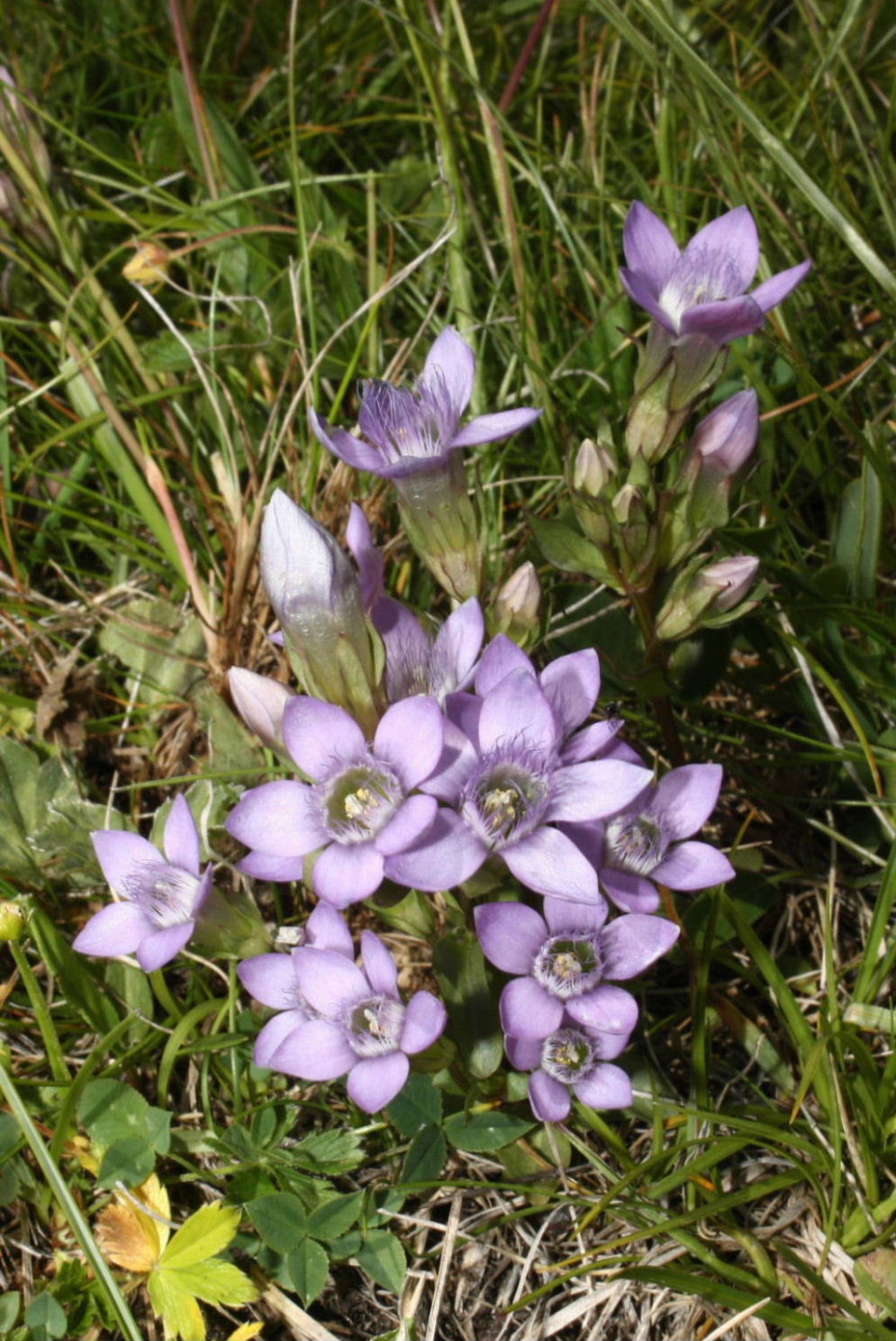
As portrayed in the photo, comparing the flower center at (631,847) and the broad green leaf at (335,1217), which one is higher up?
the flower center at (631,847)

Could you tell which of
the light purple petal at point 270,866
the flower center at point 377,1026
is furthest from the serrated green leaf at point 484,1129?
the light purple petal at point 270,866

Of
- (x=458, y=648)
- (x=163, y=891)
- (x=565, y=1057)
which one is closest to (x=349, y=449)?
(x=458, y=648)

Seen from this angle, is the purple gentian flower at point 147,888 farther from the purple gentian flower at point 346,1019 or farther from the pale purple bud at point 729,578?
the pale purple bud at point 729,578

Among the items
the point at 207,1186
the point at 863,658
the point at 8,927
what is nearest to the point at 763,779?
the point at 863,658

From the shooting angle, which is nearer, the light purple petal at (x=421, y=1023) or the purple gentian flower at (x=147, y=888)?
the light purple petal at (x=421, y=1023)

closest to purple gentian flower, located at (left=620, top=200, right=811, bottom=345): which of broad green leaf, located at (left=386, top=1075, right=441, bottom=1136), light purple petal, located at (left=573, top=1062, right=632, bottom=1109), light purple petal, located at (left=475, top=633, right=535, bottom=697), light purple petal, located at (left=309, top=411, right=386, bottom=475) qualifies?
light purple petal, located at (left=309, top=411, right=386, bottom=475)

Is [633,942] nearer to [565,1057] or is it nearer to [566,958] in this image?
[566,958]

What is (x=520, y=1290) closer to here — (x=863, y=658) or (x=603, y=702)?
(x=603, y=702)

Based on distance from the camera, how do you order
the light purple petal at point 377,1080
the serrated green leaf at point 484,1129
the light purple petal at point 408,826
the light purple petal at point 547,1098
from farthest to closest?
1. the serrated green leaf at point 484,1129
2. the light purple petal at point 547,1098
3. the light purple petal at point 377,1080
4. the light purple petal at point 408,826
